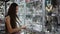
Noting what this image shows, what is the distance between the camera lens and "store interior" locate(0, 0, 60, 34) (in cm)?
332

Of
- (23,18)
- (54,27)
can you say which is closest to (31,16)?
(23,18)

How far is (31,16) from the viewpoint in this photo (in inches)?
132

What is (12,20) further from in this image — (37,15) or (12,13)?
(37,15)

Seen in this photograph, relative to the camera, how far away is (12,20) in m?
3.29

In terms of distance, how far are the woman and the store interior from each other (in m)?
0.07

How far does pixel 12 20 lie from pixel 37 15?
15.9 inches

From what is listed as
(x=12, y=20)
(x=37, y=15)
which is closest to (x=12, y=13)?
(x=12, y=20)

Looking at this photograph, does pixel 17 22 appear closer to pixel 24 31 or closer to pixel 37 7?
pixel 24 31

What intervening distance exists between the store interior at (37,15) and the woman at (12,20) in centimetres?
7

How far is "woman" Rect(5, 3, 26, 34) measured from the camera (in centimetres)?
326

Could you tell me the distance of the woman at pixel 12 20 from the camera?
326cm

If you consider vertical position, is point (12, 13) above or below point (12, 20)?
above

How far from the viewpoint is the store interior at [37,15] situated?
332 cm

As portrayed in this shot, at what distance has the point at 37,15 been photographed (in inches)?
132
